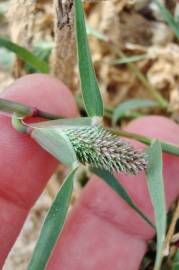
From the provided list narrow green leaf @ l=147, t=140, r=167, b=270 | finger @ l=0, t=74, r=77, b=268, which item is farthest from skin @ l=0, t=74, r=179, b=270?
narrow green leaf @ l=147, t=140, r=167, b=270

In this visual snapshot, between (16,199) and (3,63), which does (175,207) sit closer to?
(16,199)

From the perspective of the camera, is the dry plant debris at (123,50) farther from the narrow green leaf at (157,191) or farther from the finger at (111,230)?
the narrow green leaf at (157,191)

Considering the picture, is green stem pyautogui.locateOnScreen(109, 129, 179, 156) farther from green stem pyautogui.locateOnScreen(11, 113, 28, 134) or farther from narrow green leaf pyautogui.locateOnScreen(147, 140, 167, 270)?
green stem pyautogui.locateOnScreen(11, 113, 28, 134)

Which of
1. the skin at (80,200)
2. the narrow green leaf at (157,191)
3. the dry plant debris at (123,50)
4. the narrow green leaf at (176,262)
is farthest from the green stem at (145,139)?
the dry plant debris at (123,50)

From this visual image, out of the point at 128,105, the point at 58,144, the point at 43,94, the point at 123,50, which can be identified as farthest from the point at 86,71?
the point at 123,50

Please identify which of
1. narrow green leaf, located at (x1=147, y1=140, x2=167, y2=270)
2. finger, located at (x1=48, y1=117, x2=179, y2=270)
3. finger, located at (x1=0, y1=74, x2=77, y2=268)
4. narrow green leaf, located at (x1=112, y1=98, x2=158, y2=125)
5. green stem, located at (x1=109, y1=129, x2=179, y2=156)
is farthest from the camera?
narrow green leaf, located at (x1=112, y1=98, x2=158, y2=125)

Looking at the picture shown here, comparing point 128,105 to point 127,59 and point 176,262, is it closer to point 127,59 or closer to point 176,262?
point 127,59
